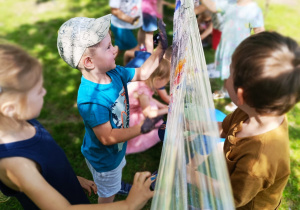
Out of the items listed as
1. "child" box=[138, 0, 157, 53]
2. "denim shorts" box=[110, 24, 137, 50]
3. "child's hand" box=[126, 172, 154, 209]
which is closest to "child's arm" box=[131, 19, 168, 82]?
"child's hand" box=[126, 172, 154, 209]

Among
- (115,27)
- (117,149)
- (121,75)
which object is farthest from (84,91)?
(115,27)

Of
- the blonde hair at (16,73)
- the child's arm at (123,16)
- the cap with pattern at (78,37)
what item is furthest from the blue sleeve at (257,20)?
the blonde hair at (16,73)

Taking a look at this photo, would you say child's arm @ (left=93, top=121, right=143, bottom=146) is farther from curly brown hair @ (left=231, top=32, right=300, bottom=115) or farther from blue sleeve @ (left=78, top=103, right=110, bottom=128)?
curly brown hair @ (left=231, top=32, right=300, bottom=115)

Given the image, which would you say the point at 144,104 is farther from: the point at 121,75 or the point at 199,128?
the point at 199,128

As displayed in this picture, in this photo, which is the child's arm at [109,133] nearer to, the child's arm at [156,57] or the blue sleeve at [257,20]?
the child's arm at [156,57]

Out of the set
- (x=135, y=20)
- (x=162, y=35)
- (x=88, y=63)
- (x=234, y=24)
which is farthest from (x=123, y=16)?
(x=88, y=63)

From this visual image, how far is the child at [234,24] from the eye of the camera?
10.3 feet

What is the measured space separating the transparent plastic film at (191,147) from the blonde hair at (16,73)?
0.68m

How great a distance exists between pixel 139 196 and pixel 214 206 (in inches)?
13.1

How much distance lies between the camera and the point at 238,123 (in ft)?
4.99

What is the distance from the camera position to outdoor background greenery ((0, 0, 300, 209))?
291 centimetres

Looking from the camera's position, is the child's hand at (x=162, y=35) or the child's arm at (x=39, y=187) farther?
the child's hand at (x=162, y=35)

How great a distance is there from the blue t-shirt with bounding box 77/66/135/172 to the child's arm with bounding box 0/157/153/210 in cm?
53

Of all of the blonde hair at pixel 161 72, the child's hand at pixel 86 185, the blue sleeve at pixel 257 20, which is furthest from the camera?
the blue sleeve at pixel 257 20
